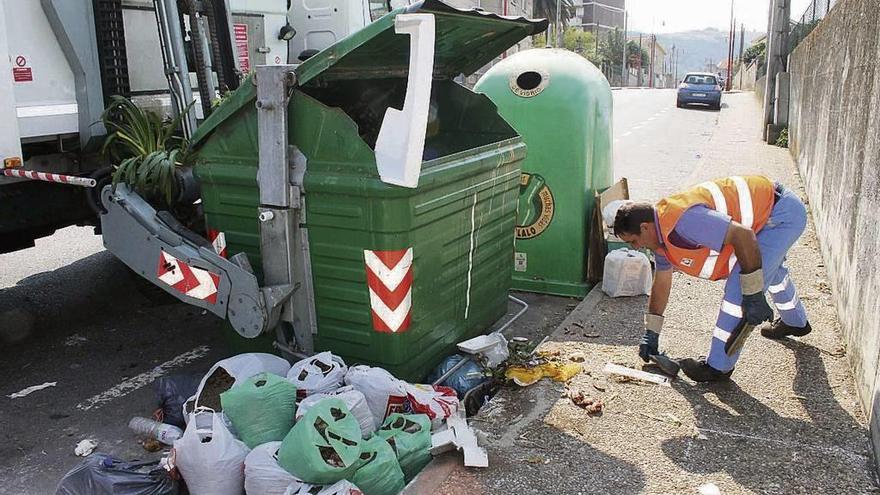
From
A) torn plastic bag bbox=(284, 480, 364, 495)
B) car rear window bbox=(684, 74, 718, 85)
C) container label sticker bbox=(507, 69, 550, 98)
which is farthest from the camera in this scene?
car rear window bbox=(684, 74, 718, 85)

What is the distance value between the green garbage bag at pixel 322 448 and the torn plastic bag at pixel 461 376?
0.98m

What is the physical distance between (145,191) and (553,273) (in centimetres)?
277

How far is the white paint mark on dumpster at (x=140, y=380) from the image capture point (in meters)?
3.92

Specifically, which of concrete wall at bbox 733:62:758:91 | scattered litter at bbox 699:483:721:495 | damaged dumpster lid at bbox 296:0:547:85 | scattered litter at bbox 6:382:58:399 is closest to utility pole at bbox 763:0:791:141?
damaged dumpster lid at bbox 296:0:547:85

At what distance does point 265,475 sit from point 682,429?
1.72 meters

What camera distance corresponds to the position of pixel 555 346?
4230mm

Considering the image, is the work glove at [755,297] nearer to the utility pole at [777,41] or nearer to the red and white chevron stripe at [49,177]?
the red and white chevron stripe at [49,177]

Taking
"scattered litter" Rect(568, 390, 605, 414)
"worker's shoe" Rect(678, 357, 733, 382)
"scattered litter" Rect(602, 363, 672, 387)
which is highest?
"worker's shoe" Rect(678, 357, 733, 382)

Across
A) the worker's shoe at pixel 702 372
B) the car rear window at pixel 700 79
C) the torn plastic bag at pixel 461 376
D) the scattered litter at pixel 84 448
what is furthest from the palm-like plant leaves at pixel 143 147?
the car rear window at pixel 700 79

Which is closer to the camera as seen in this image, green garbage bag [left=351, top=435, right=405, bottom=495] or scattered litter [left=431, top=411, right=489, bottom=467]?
green garbage bag [left=351, top=435, right=405, bottom=495]

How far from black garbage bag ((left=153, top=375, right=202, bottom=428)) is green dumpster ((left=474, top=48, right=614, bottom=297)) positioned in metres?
2.60

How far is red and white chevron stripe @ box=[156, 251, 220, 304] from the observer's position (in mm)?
3555

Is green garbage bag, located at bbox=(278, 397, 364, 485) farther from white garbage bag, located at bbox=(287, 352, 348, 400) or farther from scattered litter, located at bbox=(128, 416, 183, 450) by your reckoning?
scattered litter, located at bbox=(128, 416, 183, 450)

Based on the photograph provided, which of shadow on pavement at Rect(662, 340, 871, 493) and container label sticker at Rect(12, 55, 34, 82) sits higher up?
container label sticker at Rect(12, 55, 34, 82)
